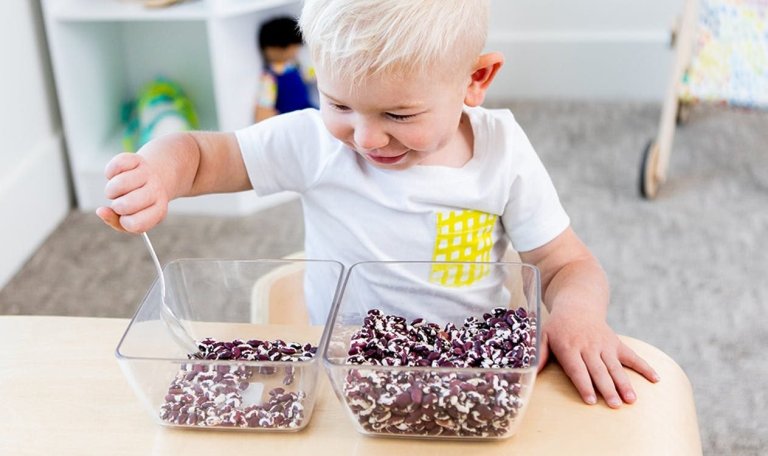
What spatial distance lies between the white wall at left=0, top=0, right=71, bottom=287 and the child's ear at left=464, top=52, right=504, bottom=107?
141cm

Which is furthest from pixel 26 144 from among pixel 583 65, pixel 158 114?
pixel 583 65

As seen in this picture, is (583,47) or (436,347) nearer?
(436,347)

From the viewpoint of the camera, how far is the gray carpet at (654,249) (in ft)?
5.57

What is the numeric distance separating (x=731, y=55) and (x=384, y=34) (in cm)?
171

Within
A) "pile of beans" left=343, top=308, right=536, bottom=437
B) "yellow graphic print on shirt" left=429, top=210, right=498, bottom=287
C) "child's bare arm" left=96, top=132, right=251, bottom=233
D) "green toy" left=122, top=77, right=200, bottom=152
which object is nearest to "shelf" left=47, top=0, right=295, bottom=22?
"green toy" left=122, top=77, right=200, bottom=152

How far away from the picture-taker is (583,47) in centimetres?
281

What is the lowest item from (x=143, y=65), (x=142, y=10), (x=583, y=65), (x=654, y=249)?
(x=654, y=249)

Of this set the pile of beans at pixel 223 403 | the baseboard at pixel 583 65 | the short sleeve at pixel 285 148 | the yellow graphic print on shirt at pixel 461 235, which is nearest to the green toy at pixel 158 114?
the baseboard at pixel 583 65

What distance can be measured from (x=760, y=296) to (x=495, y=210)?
1134mm

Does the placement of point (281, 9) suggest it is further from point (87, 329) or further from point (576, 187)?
point (87, 329)

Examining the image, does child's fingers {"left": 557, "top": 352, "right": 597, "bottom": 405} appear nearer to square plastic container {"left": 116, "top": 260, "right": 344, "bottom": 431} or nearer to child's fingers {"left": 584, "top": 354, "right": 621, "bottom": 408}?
child's fingers {"left": 584, "top": 354, "right": 621, "bottom": 408}

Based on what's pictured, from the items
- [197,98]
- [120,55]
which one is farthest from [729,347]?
[120,55]

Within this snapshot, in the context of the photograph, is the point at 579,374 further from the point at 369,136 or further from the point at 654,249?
the point at 654,249

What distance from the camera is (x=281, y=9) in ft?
7.75
